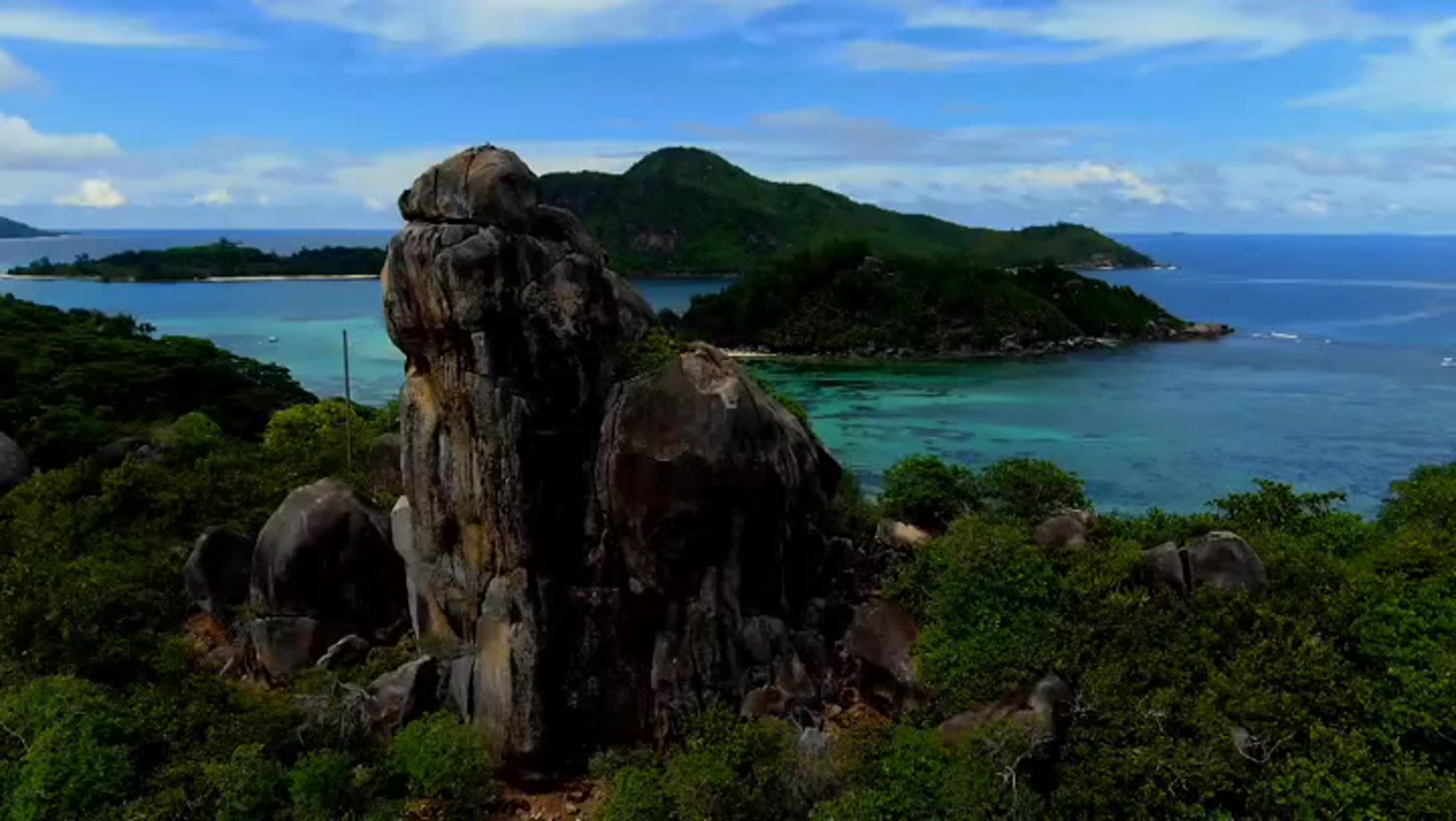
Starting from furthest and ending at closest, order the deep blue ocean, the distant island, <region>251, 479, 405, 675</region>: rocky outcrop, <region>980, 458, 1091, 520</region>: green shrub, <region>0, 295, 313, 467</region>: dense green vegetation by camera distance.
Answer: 1. the distant island
2. the deep blue ocean
3. <region>0, 295, 313, 467</region>: dense green vegetation
4. <region>980, 458, 1091, 520</region>: green shrub
5. <region>251, 479, 405, 675</region>: rocky outcrop

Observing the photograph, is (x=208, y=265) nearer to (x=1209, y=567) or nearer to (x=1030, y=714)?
(x=1209, y=567)

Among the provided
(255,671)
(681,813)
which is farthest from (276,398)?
(681,813)

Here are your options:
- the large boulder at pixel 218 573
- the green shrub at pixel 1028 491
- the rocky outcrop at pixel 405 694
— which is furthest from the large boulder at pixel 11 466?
the green shrub at pixel 1028 491

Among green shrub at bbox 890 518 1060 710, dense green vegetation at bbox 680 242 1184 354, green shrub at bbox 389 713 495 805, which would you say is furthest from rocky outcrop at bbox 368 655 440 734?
dense green vegetation at bbox 680 242 1184 354

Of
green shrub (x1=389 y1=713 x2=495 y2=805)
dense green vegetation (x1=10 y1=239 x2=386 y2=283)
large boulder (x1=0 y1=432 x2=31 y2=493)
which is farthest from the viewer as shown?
dense green vegetation (x1=10 y1=239 x2=386 y2=283)

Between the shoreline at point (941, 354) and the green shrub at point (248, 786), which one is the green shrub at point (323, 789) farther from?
the shoreline at point (941, 354)

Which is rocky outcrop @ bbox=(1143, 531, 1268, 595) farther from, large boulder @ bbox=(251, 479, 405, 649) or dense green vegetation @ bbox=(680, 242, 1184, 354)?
dense green vegetation @ bbox=(680, 242, 1184, 354)

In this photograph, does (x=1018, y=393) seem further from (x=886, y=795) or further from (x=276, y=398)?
(x=886, y=795)
